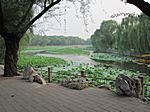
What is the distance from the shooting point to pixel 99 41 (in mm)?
51875

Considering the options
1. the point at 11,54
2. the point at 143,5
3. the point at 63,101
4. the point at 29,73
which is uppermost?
the point at 143,5

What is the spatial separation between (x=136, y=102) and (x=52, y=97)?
2.58 m

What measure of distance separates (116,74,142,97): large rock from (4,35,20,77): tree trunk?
21.8 ft

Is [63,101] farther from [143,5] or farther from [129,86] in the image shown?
[143,5]

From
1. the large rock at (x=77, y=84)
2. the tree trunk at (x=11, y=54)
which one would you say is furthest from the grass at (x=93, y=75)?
the tree trunk at (x=11, y=54)

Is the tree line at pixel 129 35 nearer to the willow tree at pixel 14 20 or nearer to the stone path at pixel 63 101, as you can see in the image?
the willow tree at pixel 14 20

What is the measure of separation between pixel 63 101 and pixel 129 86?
2046mm

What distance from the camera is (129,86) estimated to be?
729 cm

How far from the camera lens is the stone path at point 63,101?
615 centimetres

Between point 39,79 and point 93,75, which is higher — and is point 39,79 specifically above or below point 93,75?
above

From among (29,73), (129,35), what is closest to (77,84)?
(29,73)

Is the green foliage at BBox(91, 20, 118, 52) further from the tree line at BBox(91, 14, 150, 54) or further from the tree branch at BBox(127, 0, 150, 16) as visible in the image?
the tree branch at BBox(127, 0, 150, 16)

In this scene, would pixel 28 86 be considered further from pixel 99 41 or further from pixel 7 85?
pixel 99 41

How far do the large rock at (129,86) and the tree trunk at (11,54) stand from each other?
664 cm
